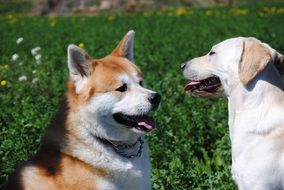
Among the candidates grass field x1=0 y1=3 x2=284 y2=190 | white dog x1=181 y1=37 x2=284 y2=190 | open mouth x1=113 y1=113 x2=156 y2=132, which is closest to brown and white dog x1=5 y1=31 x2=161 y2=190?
open mouth x1=113 y1=113 x2=156 y2=132

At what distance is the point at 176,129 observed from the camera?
8094 mm

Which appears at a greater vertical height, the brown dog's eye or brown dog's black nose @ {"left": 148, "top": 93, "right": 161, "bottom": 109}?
the brown dog's eye

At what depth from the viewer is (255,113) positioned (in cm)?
551

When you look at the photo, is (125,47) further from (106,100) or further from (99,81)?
(106,100)

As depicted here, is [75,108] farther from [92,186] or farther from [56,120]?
[92,186]

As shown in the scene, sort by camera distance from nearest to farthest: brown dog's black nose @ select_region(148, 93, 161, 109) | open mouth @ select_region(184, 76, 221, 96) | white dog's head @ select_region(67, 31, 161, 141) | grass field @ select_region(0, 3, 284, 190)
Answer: white dog's head @ select_region(67, 31, 161, 141)
brown dog's black nose @ select_region(148, 93, 161, 109)
open mouth @ select_region(184, 76, 221, 96)
grass field @ select_region(0, 3, 284, 190)

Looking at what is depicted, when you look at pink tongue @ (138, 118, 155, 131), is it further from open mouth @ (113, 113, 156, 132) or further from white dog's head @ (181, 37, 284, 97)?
white dog's head @ (181, 37, 284, 97)

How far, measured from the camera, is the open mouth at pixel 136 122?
5594mm

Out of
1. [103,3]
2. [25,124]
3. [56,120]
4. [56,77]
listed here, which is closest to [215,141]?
[25,124]

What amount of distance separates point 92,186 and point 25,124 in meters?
2.46

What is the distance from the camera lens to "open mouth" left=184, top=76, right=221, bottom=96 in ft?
19.6

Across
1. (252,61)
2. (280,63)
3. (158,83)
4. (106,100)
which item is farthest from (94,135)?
(158,83)

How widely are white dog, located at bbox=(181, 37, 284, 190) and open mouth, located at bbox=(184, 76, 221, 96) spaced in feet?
0.65

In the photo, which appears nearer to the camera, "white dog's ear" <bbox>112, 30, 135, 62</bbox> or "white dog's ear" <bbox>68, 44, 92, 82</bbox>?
"white dog's ear" <bbox>68, 44, 92, 82</bbox>
